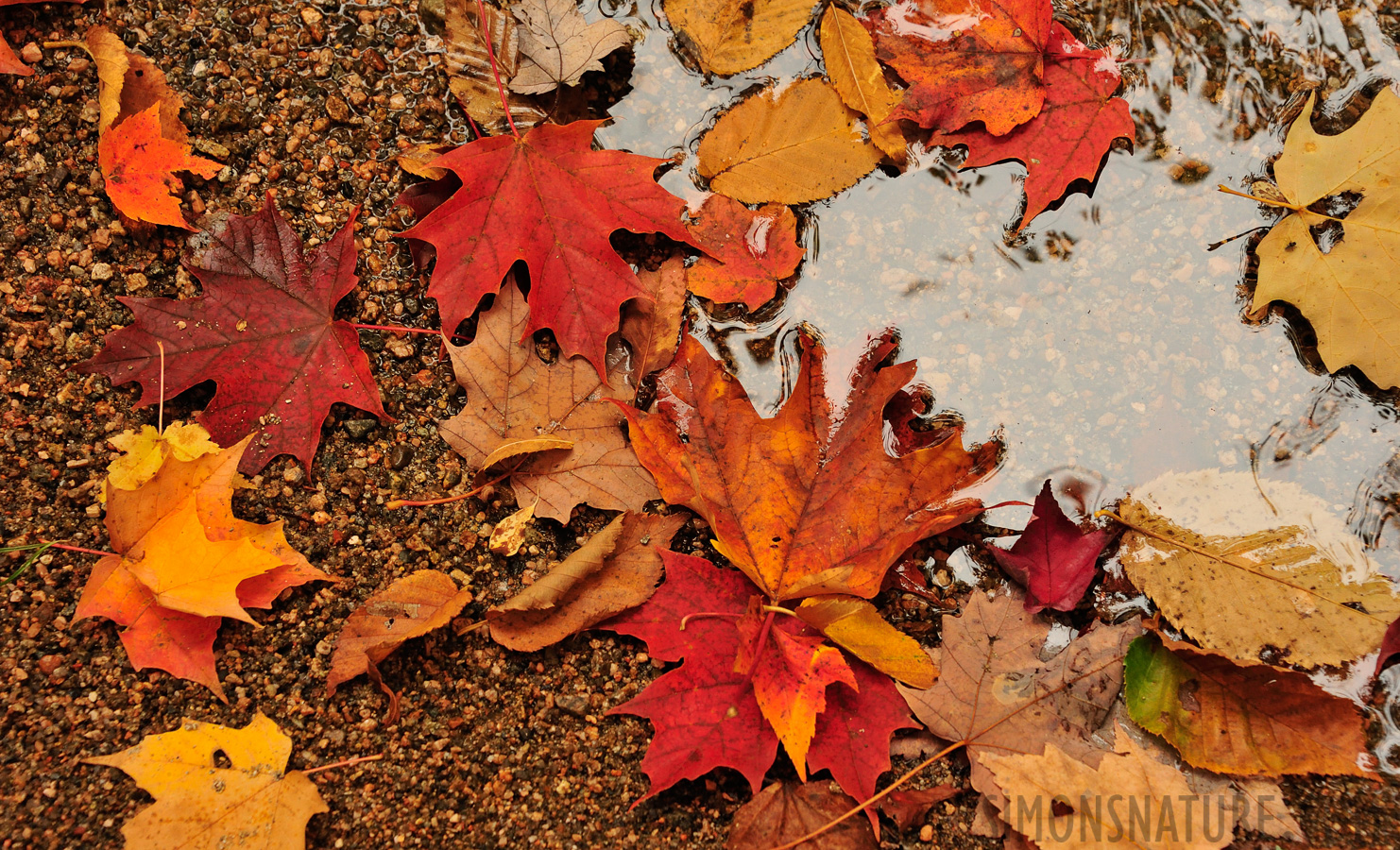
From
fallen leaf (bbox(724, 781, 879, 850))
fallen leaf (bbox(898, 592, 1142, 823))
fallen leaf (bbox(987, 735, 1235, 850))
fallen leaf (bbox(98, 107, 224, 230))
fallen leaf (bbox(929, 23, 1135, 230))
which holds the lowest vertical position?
fallen leaf (bbox(724, 781, 879, 850))

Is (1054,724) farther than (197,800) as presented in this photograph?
Yes

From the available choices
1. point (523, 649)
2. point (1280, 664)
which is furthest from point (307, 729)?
point (1280, 664)

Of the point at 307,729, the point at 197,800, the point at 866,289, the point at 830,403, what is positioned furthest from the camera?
the point at 866,289

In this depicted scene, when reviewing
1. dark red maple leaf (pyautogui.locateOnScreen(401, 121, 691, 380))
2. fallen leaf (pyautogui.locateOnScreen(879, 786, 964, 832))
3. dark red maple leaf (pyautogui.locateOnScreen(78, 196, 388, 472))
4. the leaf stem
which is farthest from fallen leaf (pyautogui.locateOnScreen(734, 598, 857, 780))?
the leaf stem

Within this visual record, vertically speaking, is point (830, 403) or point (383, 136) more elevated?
point (383, 136)

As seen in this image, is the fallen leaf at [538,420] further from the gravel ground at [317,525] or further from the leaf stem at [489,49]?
the leaf stem at [489,49]

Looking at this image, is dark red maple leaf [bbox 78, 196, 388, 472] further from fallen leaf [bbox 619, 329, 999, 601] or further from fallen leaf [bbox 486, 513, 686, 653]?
fallen leaf [bbox 619, 329, 999, 601]

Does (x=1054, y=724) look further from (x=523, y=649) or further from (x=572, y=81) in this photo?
(x=572, y=81)
